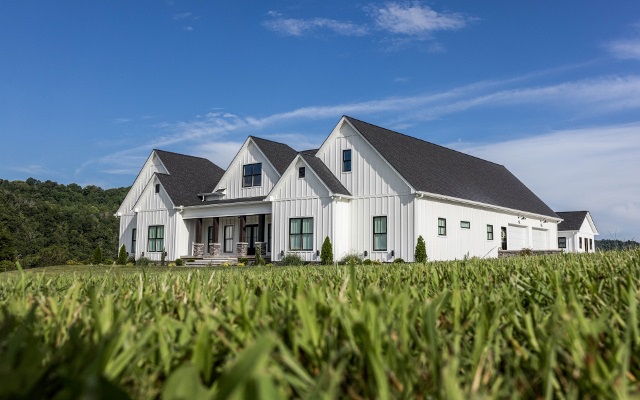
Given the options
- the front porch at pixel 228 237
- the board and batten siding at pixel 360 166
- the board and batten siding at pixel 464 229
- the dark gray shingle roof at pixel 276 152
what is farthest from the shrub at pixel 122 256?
the board and batten siding at pixel 464 229

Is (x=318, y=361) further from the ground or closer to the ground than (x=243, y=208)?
closer to the ground

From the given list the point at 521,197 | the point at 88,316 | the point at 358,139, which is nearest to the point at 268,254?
the point at 358,139

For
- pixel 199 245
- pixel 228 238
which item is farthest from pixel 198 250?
pixel 228 238

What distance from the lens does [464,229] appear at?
31938mm

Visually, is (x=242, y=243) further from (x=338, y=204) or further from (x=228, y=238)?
(x=338, y=204)

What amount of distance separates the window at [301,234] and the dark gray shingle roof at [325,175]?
234cm

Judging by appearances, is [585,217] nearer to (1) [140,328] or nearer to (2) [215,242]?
(2) [215,242]

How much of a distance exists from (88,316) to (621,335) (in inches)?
62.5

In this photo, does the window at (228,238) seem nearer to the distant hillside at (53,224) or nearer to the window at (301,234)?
the window at (301,234)

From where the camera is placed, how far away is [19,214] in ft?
191

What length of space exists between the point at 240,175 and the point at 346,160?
8768mm

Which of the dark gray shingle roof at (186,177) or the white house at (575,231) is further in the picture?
the white house at (575,231)

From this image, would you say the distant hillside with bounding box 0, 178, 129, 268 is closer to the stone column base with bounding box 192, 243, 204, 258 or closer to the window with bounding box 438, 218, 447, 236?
the stone column base with bounding box 192, 243, 204, 258

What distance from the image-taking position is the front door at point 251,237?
36.1 meters
